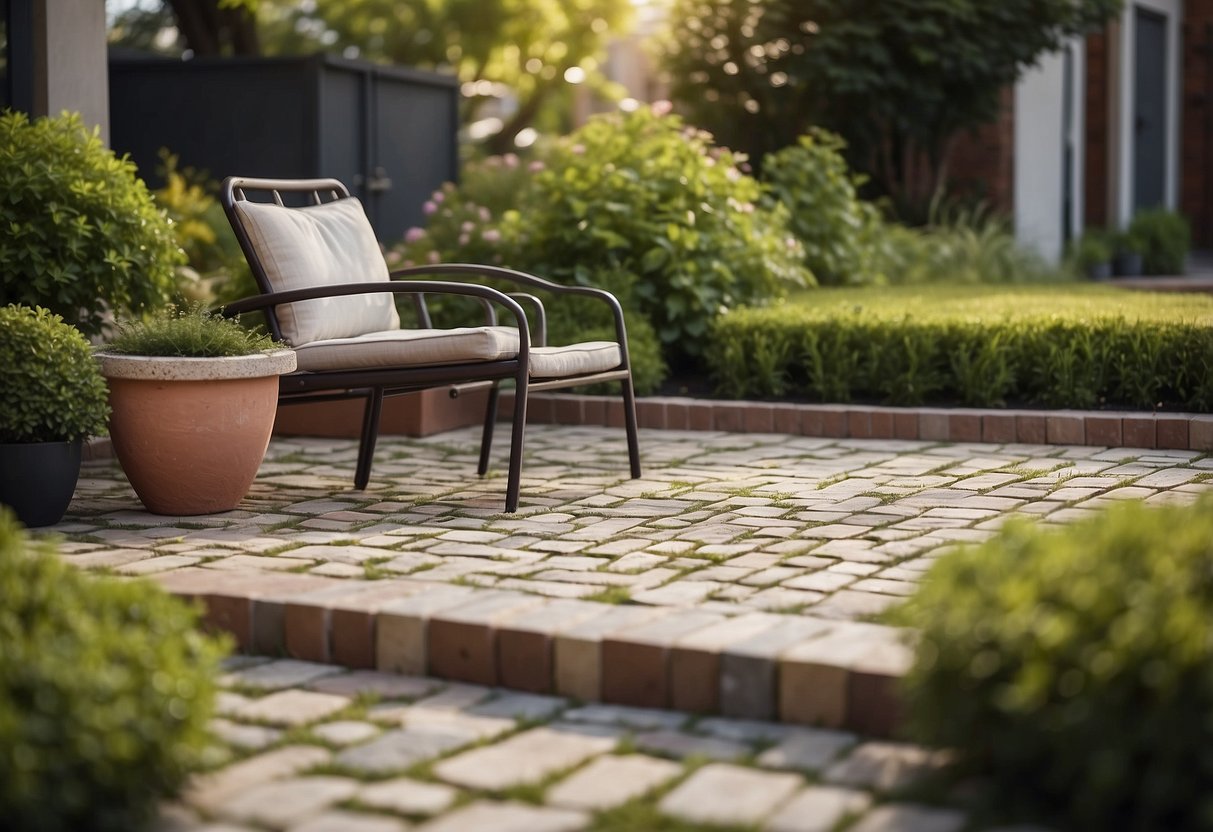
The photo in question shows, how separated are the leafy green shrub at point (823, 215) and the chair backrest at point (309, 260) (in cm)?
449

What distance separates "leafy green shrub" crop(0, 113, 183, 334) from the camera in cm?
488

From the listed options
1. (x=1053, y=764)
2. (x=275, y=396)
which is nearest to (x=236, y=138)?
(x=275, y=396)

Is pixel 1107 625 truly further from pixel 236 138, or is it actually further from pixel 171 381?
pixel 236 138

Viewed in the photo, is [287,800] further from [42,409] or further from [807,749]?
[42,409]

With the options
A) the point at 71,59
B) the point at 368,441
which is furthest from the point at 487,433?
the point at 71,59

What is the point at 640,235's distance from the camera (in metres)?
Result: 7.16

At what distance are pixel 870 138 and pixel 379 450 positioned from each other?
7.31 metres

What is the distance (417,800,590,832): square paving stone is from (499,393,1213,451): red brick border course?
383 cm

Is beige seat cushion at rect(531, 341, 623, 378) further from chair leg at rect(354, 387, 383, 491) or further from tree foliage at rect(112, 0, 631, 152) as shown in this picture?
tree foliage at rect(112, 0, 631, 152)

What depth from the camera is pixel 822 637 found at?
2885 millimetres

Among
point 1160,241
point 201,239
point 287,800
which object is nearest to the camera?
point 287,800

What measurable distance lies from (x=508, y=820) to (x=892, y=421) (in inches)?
155

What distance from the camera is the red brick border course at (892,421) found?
18.2 ft

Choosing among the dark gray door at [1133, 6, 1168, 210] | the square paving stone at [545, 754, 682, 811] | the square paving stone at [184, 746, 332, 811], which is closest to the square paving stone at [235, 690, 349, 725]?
the square paving stone at [184, 746, 332, 811]
